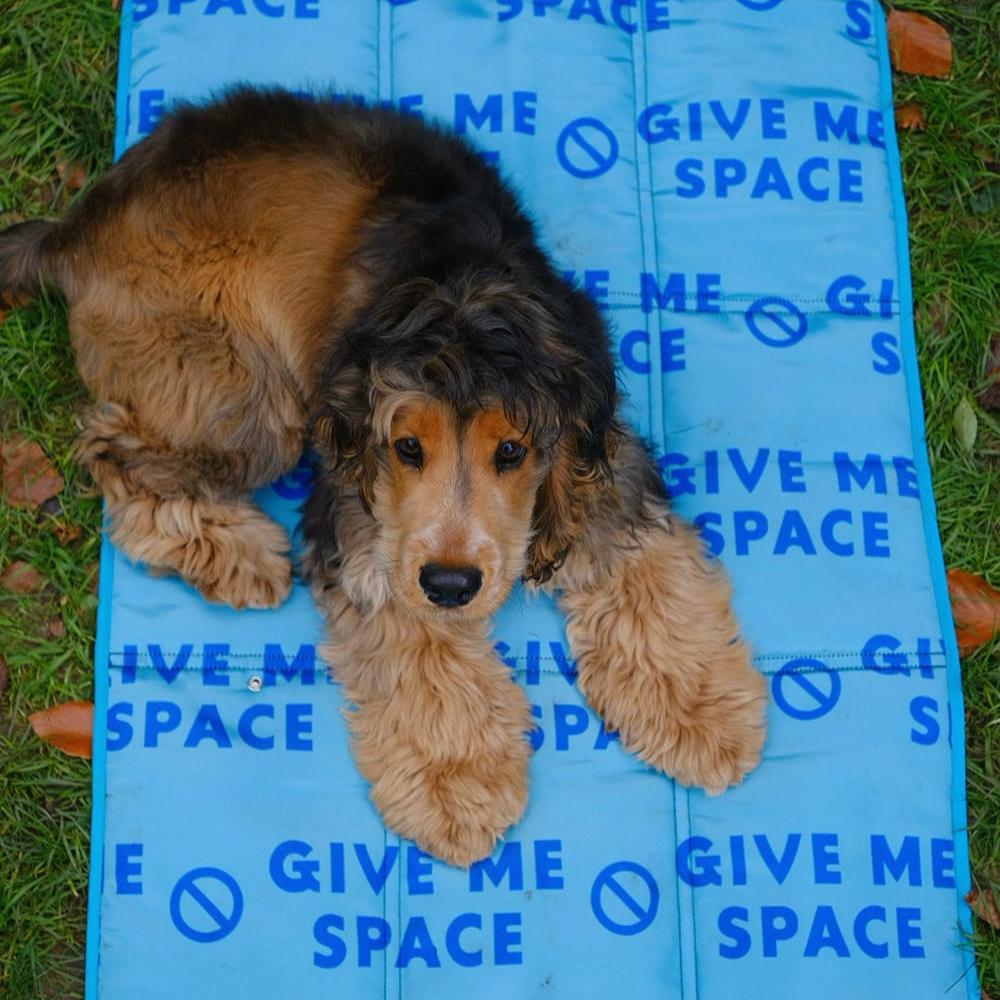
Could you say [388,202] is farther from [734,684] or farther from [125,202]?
[734,684]

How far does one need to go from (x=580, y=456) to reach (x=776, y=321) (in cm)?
154

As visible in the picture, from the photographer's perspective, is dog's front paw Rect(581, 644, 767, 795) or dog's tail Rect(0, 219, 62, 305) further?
dog's tail Rect(0, 219, 62, 305)

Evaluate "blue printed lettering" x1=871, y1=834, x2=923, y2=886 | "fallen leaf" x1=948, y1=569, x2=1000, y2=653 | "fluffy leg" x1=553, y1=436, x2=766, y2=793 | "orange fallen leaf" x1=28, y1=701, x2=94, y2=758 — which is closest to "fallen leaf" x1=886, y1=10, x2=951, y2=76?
"fallen leaf" x1=948, y1=569, x2=1000, y2=653

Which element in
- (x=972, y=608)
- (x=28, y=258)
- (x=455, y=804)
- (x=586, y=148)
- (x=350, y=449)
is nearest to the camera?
(x=350, y=449)

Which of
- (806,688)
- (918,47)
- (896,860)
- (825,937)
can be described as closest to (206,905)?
(825,937)

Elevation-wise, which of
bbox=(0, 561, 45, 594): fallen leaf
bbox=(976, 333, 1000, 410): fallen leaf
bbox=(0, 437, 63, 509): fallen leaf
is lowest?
bbox=(0, 561, 45, 594): fallen leaf

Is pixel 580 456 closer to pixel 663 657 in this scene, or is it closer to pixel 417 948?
pixel 663 657

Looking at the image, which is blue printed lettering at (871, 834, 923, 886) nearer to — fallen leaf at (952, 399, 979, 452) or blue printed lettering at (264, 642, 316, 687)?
fallen leaf at (952, 399, 979, 452)

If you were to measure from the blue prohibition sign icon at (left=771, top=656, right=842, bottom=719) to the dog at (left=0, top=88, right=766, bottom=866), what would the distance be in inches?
5.3

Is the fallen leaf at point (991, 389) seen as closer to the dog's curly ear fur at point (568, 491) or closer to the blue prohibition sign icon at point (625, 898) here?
the dog's curly ear fur at point (568, 491)

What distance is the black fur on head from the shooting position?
359cm

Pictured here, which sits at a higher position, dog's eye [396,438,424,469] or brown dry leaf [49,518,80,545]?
brown dry leaf [49,518,80,545]

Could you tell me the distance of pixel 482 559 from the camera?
3.64 m

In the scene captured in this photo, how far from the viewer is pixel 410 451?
3.71 meters
